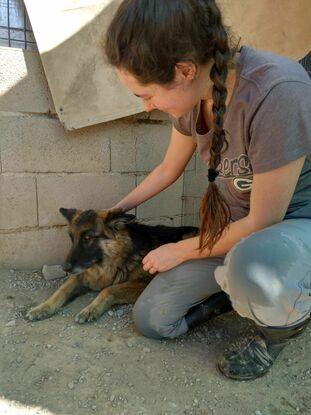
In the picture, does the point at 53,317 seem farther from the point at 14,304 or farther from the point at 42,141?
the point at 42,141

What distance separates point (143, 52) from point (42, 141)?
1.82m

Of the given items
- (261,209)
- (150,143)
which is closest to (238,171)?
(261,209)

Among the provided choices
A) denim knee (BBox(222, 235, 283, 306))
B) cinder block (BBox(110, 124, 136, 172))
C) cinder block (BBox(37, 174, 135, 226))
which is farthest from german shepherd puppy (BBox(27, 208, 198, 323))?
denim knee (BBox(222, 235, 283, 306))

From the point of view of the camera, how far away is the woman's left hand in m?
2.33

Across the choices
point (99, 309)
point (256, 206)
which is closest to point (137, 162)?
point (99, 309)

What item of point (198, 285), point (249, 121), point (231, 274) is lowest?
point (198, 285)

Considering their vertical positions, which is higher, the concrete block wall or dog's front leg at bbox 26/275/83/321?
the concrete block wall

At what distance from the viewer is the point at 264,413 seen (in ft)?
6.23

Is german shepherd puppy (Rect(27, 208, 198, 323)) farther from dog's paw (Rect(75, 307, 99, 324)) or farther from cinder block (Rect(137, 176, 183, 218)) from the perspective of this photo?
cinder block (Rect(137, 176, 183, 218))

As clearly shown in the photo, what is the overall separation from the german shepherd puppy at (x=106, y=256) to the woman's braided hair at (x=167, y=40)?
1468 mm

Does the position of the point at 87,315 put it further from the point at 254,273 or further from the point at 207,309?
the point at 254,273

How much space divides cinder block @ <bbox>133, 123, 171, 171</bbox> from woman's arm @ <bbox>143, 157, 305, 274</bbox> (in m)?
1.44

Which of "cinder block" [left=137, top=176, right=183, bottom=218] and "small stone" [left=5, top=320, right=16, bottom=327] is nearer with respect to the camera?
"small stone" [left=5, top=320, right=16, bottom=327]

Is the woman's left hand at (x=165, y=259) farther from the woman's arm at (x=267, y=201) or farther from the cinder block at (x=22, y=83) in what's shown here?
the cinder block at (x=22, y=83)
